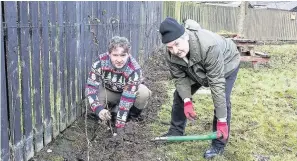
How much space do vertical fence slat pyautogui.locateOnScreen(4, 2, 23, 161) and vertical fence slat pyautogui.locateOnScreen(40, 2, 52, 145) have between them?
455 mm

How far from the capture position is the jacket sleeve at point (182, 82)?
11.3 feet

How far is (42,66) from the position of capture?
3105 millimetres

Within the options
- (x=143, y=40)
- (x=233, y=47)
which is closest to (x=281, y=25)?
(x=143, y=40)

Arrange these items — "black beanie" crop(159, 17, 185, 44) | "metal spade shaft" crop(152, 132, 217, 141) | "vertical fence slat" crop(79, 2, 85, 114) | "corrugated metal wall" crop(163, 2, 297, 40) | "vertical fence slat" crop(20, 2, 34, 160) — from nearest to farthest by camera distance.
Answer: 1. "vertical fence slat" crop(20, 2, 34, 160)
2. "black beanie" crop(159, 17, 185, 44)
3. "metal spade shaft" crop(152, 132, 217, 141)
4. "vertical fence slat" crop(79, 2, 85, 114)
5. "corrugated metal wall" crop(163, 2, 297, 40)

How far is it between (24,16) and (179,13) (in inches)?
431

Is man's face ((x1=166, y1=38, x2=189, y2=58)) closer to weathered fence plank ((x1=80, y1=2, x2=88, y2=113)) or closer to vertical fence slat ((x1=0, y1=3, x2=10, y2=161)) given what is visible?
vertical fence slat ((x1=0, y1=3, x2=10, y2=161))

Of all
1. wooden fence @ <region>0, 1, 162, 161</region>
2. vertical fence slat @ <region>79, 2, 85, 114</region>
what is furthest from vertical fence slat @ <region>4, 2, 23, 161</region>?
vertical fence slat @ <region>79, 2, 85, 114</region>

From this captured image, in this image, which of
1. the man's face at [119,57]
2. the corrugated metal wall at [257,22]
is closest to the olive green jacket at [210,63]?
the man's face at [119,57]

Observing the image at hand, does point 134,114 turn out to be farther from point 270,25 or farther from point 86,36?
point 270,25

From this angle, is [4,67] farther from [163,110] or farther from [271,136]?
[271,136]

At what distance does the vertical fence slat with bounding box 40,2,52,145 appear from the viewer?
305 centimetres

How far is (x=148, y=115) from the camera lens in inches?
185

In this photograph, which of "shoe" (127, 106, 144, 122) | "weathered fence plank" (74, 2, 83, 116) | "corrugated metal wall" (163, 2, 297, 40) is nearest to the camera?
"weathered fence plank" (74, 2, 83, 116)

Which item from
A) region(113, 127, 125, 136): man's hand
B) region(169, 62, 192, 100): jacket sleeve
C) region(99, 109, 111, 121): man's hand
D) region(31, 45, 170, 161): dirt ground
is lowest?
region(31, 45, 170, 161): dirt ground
